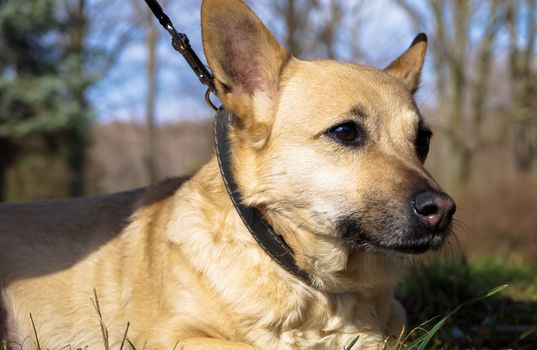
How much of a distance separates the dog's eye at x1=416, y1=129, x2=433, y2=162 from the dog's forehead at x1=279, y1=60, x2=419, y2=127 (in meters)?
0.11

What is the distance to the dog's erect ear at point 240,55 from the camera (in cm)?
277

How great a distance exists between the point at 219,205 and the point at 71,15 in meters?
19.0

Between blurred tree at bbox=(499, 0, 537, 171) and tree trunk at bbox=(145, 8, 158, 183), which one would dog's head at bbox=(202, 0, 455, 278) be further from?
tree trunk at bbox=(145, 8, 158, 183)

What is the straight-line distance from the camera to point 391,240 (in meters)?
2.56

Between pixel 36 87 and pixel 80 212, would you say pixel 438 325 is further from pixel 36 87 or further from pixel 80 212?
pixel 36 87

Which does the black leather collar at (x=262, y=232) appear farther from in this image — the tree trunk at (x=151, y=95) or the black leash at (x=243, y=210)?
the tree trunk at (x=151, y=95)

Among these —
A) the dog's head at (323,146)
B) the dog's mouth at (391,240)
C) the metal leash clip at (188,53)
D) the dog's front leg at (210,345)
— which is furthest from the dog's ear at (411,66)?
the dog's front leg at (210,345)

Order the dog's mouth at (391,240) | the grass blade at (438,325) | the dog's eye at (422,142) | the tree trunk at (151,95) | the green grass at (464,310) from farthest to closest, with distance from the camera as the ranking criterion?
the tree trunk at (151,95), the green grass at (464,310), the dog's eye at (422,142), the dog's mouth at (391,240), the grass blade at (438,325)

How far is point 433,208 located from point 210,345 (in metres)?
1.12

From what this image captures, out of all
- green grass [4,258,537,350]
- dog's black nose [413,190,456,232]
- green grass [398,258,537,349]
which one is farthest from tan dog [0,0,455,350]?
green grass [398,258,537,349]

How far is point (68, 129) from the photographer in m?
14.2

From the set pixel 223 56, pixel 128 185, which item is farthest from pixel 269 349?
pixel 128 185

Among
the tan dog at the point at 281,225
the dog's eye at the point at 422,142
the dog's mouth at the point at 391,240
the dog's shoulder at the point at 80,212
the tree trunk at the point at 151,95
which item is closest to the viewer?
the dog's mouth at the point at 391,240

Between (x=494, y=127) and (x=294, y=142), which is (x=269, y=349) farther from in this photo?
(x=494, y=127)
